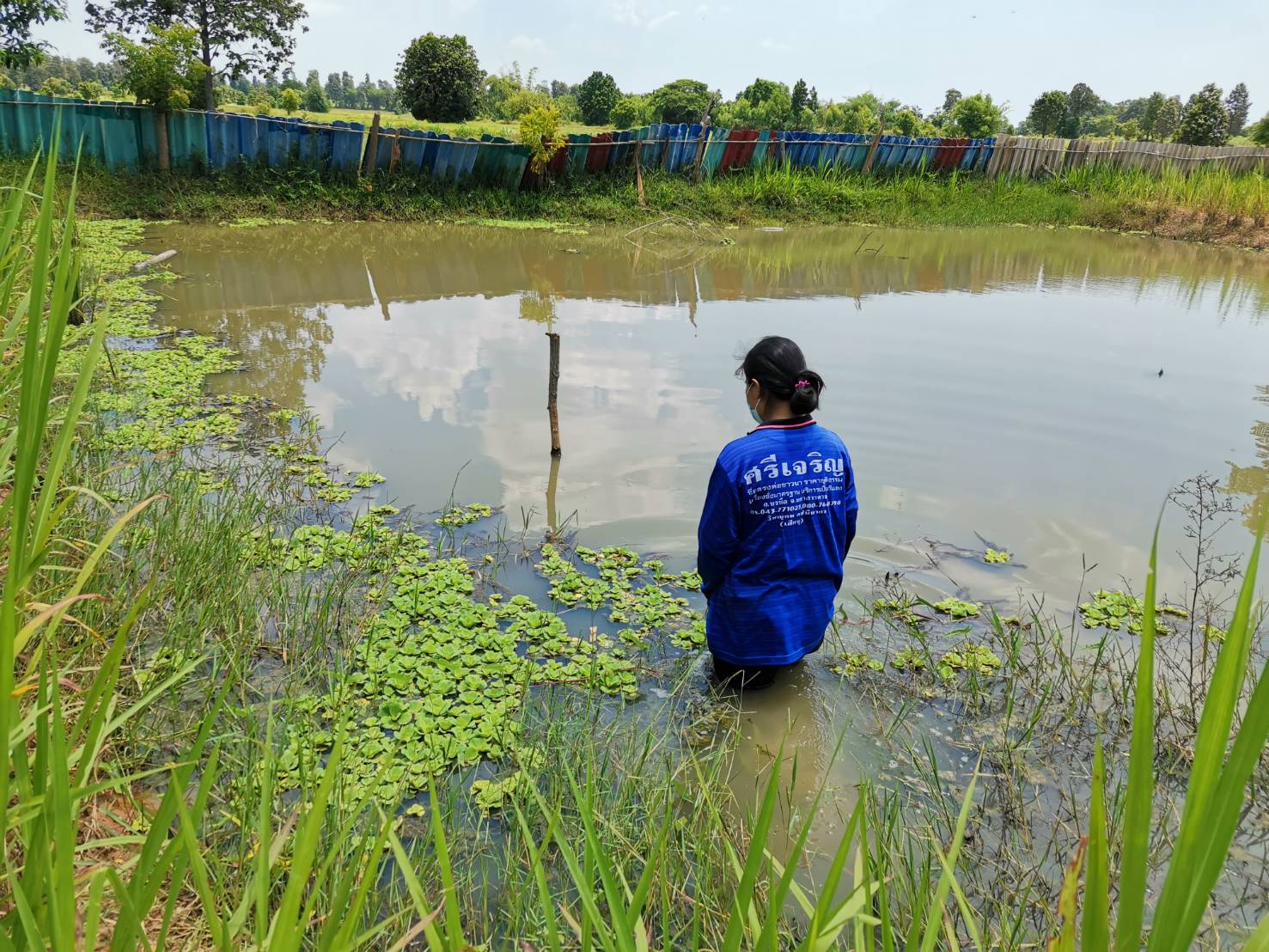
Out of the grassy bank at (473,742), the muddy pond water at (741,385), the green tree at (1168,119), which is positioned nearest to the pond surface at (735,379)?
the muddy pond water at (741,385)

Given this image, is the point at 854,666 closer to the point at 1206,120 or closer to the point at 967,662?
the point at 967,662

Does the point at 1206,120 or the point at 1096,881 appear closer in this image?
the point at 1096,881

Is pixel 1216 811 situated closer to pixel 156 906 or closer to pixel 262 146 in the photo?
pixel 156 906

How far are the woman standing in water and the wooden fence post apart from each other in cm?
1150

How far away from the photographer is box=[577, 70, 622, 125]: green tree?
30750mm

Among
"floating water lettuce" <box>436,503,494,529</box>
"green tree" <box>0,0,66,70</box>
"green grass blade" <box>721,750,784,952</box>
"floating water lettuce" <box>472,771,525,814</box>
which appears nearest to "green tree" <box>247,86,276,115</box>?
"green tree" <box>0,0,66,70</box>

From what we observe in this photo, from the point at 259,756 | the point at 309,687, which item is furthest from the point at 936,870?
the point at 309,687

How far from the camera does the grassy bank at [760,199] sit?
37.4ft

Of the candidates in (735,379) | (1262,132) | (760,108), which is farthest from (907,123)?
(735,379)

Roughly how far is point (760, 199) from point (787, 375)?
542 inches

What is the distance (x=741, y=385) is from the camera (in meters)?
6.12

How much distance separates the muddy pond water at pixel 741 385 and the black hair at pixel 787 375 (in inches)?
43.4

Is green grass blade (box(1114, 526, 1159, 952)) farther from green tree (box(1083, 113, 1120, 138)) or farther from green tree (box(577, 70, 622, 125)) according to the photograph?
green tree (box(1083, 113, 1120, 138))

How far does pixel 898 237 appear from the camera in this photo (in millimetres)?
14062
